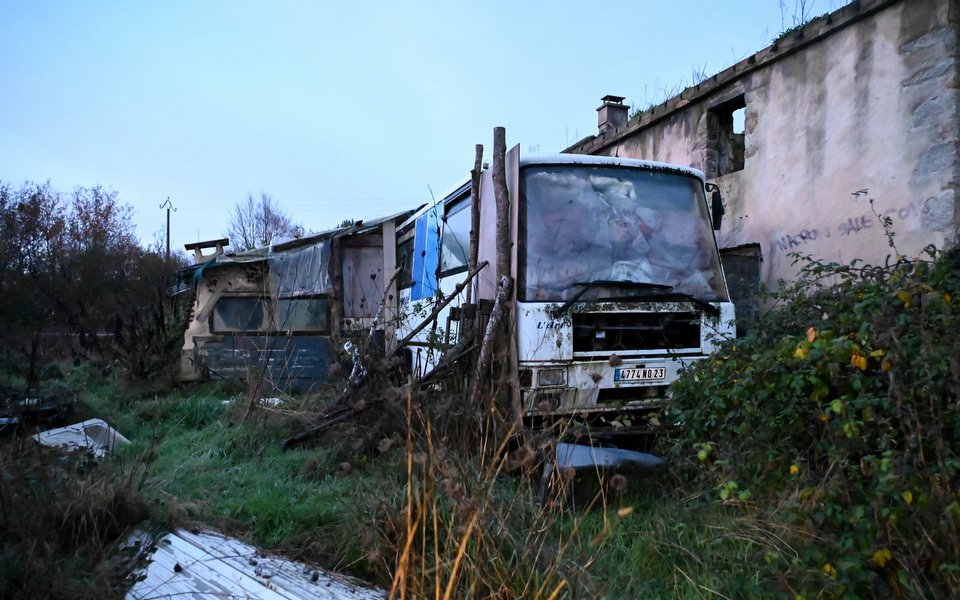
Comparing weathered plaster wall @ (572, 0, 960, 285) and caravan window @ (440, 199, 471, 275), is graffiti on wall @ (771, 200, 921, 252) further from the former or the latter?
caravan window @ (440, 199, 471, 275)

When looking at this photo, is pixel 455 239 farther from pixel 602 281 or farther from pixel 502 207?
pixel 602 281

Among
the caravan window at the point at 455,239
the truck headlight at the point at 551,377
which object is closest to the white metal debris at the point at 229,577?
the truck headlight at the point at 551,377

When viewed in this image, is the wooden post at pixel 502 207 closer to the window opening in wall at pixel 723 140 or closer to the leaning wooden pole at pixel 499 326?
the leaning wooden pole at pixel 499 326

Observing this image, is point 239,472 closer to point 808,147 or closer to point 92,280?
point 808,147

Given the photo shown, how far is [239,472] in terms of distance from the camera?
16.3ft

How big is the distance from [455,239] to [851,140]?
418 centimetres

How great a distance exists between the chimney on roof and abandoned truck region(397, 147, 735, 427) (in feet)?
22.0

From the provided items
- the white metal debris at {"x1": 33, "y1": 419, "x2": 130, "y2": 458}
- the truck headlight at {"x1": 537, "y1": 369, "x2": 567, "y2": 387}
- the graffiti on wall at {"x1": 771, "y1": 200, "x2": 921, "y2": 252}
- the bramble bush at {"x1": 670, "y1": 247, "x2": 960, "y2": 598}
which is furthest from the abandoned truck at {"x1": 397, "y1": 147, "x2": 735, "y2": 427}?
the white metal debris at {"x1": 33, "y1": 419, "x2": 130, "y2": 458}

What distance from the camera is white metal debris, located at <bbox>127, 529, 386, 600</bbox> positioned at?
3.01 meters

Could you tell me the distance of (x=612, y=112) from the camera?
472 inches

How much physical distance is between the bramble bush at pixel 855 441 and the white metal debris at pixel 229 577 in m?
1.86

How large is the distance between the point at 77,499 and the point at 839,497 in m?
3.51

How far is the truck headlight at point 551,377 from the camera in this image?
472 centimetres

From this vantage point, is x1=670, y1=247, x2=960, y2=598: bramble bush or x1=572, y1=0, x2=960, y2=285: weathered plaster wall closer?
x1=670, y1=247, x2=960, y2=598: bramble bush
